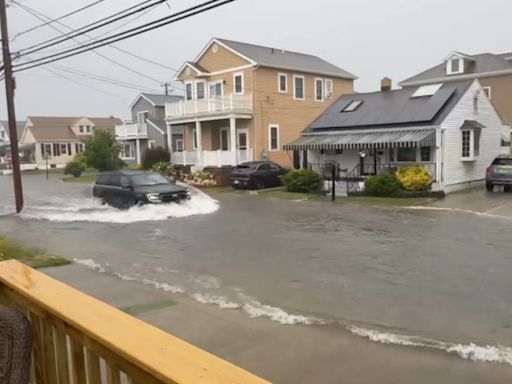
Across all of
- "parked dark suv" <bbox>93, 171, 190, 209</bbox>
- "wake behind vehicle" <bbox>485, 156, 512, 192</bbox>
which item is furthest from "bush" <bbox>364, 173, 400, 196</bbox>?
"parked dark suv" <bbox>93, 171, 190, 209</bbox>

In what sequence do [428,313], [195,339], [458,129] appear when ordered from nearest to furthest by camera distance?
[195,339] < [428,313] < [458,129]

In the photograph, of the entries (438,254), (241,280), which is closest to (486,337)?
(241,280)

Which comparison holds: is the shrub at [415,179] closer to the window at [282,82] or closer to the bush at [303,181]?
the bush at [303,181]

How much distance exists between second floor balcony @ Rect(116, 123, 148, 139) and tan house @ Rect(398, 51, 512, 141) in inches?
1008

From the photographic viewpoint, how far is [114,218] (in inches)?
649

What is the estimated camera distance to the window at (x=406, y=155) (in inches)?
938

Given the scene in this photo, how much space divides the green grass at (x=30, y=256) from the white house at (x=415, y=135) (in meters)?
16.5

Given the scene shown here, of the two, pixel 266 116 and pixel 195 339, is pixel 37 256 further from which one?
pixel 266 116

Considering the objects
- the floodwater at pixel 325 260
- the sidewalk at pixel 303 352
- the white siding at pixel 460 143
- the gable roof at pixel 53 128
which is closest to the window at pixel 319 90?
the white siding at pixel 460 143

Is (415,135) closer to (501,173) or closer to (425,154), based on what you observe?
(425,154)

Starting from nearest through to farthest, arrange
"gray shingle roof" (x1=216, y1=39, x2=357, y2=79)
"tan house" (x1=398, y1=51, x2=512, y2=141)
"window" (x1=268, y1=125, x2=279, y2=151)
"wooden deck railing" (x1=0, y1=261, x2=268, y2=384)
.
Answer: "wooden deck railing" (x1=0, y1=261, x2=268, y2=384)
"gray shingle roof" (x1=216, y1=39, x2=357, y2=79)
"window" (x1=268, y1=125, x2=279, y2=151)
"tan house" (x1=398, y1=51, x2=512, y2=141)

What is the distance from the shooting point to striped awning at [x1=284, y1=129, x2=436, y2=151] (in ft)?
72.0

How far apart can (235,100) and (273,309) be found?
25.5 meters

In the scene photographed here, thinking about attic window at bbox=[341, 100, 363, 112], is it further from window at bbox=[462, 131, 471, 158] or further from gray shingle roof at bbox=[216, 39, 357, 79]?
window at bbox=[462, 131, 471, 158]
